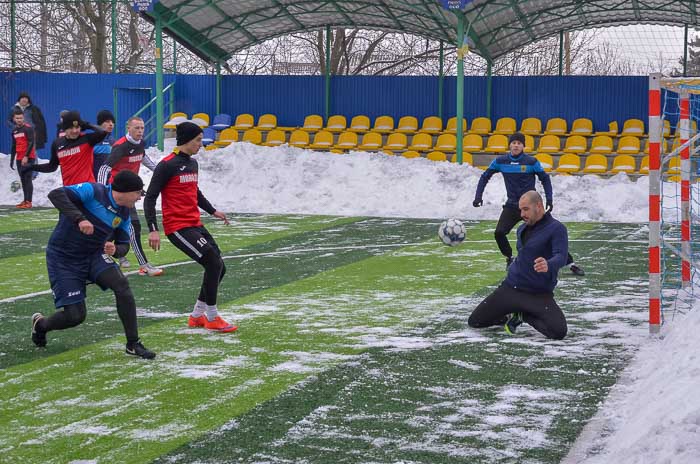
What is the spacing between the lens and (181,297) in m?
11.0

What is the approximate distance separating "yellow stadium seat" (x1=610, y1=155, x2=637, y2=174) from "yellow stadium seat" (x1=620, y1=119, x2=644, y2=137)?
1814mm

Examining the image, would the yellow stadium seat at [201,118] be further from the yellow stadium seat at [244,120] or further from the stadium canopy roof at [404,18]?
the stadium canopy roof at [404,18]

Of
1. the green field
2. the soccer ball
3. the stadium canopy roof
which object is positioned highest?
the stadium canopy roof

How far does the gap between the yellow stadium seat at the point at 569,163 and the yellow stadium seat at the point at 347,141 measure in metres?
5.67

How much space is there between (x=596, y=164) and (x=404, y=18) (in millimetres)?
6493

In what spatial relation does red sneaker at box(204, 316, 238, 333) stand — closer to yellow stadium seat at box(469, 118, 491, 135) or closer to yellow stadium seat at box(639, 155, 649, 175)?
yellow stadium seat at box(639, 155, 649, 175)

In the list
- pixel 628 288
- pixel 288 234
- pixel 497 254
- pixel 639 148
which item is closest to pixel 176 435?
pixel 628 288

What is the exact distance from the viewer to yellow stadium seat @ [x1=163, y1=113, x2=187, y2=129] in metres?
28.7

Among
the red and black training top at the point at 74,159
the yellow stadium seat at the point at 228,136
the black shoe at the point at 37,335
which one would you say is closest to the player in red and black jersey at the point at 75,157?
the red and black training top at the point at 74,159

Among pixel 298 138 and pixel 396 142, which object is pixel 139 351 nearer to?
pixel 396 142

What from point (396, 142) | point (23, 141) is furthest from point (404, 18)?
point (23, 141)

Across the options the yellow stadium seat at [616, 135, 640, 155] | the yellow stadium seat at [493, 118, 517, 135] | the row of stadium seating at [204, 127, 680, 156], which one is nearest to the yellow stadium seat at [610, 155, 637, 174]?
the row of stadium seating at [204, 127, 680, 156]

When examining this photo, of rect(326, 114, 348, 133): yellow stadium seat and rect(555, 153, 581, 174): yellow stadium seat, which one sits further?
rect(326, 114, 348, 133): yellow stadium seat

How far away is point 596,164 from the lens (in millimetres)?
26203
